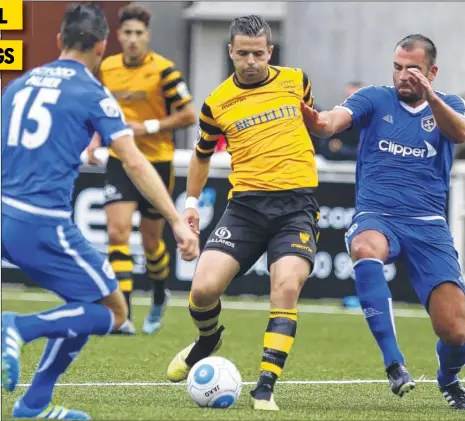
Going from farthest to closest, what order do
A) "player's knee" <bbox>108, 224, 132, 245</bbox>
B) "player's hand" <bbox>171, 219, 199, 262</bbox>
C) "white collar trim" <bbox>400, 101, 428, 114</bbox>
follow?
"player's knee" <bbox>108, 224, 132, 245</bbox> < "white collar trim" <bbox>400, 101, 428, 114</bbox> < "player's hand" <bbox>171, 219, 199, 262</bbox>

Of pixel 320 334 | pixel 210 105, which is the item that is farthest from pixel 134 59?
pixel 210 105

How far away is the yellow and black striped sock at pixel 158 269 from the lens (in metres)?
12.3

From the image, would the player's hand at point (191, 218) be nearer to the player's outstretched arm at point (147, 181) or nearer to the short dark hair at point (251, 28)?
the short dark hair at point (251, 28)

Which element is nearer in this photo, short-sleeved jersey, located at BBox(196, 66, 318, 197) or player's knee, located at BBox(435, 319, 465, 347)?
player's knee, located at BBox(435, 319, 465, 347)

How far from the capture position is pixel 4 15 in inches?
395

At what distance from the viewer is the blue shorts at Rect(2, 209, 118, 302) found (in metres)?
6.51

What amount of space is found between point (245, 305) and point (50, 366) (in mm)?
8379

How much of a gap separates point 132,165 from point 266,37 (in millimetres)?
1679

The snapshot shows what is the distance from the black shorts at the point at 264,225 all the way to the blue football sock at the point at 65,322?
57.4 inches

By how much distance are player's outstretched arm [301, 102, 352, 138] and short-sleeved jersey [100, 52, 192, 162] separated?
402 centimetres

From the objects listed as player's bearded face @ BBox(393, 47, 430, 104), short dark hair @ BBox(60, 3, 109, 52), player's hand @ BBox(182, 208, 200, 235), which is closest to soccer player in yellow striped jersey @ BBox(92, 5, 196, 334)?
player's hand @ BBox(182, 208, 200, 235)

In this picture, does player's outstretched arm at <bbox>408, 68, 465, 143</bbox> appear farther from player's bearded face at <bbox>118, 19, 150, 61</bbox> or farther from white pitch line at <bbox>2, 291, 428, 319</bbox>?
white pitch line at <bbox>2, 291, 428, 319</bbox>

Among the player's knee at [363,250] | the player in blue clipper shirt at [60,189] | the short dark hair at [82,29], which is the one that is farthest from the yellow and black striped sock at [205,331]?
the short dark hair at [82,29]

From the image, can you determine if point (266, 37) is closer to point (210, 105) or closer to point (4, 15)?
point (210, 105)
